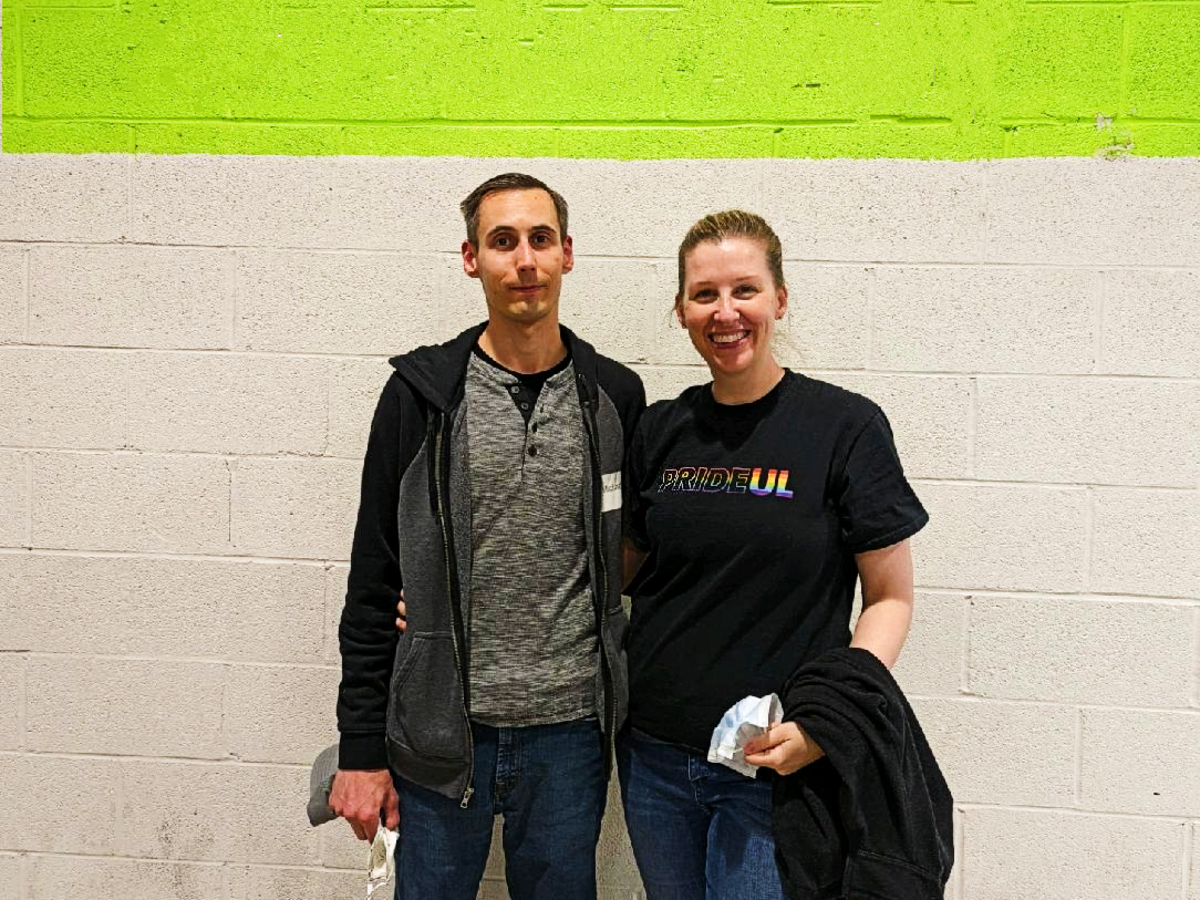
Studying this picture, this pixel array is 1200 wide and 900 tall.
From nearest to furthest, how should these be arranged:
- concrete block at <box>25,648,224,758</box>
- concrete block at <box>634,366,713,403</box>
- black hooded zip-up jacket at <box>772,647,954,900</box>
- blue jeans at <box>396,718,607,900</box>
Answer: black hooded zip-up jacket at <box>772,647,954,900</box>
blue jeans at <box>396,718,607,900</box>
concrete block at <box>634,366,713,403</box>
concrete block at <box>25,648,224,758</box>

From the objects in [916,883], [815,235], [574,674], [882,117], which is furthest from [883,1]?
[916,883]

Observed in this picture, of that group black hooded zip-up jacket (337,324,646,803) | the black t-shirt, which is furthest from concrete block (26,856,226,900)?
the black t-shirt

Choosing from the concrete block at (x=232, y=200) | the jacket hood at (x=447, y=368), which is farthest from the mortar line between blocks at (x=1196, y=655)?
the concrete block at (x=232, y=200)

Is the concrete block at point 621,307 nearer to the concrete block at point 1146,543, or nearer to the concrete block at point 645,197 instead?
the concrete block at point 645,197

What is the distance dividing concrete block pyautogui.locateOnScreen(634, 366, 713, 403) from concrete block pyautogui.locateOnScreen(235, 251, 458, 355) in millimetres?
402

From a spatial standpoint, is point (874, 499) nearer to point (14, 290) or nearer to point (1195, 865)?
point (1195, 865)

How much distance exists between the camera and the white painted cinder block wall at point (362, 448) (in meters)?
1.98

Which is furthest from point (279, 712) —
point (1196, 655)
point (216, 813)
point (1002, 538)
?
point (1196, 655)

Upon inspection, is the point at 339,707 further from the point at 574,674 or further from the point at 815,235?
the point at 815,235

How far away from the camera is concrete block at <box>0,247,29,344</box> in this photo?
2.14 meters

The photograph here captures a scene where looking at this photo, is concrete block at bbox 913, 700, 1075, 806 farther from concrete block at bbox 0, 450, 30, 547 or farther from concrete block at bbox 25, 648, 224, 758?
concrete block at bbox 0, 450, 30, 547

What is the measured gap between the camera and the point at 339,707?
65.4 inches

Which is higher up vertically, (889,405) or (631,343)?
(631,343)

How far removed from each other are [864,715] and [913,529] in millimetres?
292
